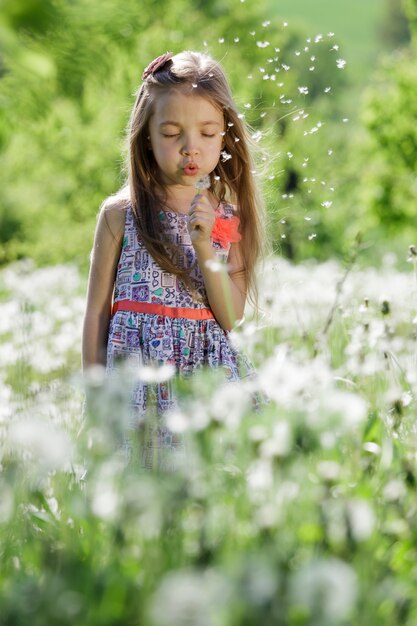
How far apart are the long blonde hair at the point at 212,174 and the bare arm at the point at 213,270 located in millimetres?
37

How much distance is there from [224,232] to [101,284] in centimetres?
45

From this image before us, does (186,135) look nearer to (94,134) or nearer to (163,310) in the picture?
(163,310)

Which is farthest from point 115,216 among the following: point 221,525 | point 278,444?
point 278,444

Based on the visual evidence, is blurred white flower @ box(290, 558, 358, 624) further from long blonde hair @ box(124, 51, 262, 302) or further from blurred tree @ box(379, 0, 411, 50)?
blurred tree @ box(379, 0, 411, 50)

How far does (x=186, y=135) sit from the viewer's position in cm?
302

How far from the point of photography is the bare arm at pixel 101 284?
323 centimetres

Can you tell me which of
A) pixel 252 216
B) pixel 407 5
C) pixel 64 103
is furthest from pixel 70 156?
pixel 252 216

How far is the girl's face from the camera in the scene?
302 centimetres

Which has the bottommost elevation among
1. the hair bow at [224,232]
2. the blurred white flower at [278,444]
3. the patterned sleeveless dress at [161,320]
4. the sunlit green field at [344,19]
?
the blurred white flower at [278,444]

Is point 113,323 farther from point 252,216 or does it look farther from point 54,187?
point 54,187

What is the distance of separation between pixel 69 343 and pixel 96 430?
438cm

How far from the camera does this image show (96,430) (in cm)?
149

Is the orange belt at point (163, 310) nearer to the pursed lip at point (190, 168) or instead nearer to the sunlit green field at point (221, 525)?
the pursed lip at point (190, 168)

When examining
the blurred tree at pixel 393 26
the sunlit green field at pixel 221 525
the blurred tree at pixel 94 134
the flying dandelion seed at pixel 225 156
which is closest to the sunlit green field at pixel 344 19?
the blurred tree at pixel 393 26
